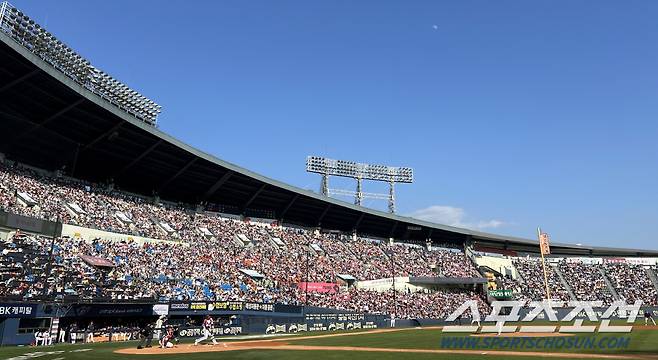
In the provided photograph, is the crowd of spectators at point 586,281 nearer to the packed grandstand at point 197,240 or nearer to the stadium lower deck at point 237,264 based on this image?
the stadium lower deck at point 237,264

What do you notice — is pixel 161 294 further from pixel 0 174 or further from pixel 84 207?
pixel 0 174

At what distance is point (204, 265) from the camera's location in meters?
51.4

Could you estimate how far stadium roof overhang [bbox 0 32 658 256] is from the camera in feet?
137

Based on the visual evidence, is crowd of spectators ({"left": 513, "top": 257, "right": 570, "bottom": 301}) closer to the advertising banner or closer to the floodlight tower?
the floodlight tower

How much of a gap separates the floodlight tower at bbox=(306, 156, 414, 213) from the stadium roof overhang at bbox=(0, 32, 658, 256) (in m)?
8.23

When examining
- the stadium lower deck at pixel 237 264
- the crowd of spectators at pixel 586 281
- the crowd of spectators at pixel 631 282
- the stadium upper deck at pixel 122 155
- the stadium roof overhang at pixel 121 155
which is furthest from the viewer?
the crowd of spectators at pixel 586 281

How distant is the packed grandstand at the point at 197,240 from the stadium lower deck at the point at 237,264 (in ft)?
0.66

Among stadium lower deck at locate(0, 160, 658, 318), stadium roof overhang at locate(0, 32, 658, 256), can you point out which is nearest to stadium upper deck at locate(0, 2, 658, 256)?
stadium roof overhang at locate(0, 32, 658, 256)

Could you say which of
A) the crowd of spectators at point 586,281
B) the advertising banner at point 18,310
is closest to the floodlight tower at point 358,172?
the crowd of spectators at point 586,281

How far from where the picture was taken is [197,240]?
57344mm

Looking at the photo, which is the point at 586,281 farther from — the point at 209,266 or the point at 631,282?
the point at 209,266

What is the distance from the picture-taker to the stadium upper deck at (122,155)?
41.6 meters

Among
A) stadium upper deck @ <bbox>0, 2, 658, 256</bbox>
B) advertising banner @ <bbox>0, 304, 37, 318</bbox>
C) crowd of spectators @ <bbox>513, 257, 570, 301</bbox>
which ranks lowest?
advertising banner @ <bbox>0, 304, 37, 318</bbox>

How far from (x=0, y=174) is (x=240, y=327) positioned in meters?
25.4
